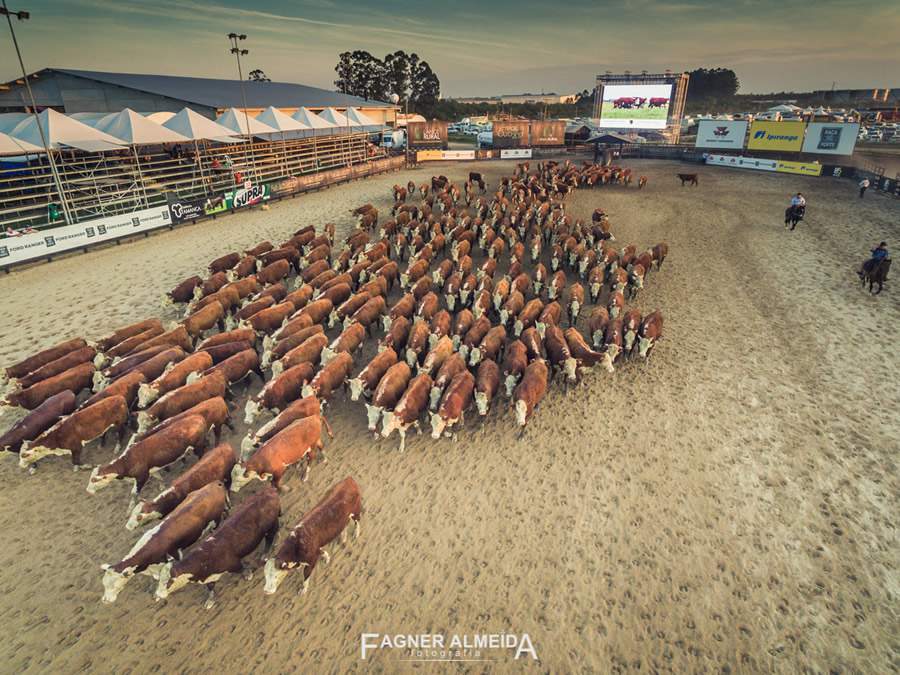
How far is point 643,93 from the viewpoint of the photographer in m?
39.8

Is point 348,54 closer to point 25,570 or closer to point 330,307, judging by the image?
point 330,307

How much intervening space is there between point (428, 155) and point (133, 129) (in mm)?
21043

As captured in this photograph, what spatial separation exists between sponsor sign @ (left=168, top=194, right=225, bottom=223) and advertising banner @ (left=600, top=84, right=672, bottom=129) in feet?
113

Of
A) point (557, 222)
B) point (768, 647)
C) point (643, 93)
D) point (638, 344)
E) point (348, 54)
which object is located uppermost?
point (348, 54)

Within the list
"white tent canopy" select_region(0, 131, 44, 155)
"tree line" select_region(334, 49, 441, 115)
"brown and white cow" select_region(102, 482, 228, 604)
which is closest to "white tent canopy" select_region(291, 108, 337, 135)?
"white tent canopy" select_region(0, 131, 44, 155)

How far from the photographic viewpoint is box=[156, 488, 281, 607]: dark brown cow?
5.11m

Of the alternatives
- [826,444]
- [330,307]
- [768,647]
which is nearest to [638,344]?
[826,444]

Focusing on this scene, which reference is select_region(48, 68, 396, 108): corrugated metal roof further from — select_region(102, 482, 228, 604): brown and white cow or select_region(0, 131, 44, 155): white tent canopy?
select_region(102, 482, 228, 604): brown and white cow

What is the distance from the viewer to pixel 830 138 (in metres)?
32.3

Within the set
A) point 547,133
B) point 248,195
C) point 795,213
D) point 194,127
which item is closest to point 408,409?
point 248,195

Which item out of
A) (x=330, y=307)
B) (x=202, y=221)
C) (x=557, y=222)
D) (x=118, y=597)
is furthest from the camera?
(x=202, y=221)

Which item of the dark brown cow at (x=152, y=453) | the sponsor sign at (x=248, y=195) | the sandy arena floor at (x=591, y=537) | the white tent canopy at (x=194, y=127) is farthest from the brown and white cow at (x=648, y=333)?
the white tent canopy at (x=194, y=127)

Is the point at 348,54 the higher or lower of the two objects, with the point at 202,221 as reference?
higher

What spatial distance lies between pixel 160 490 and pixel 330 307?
5380 millimetres
